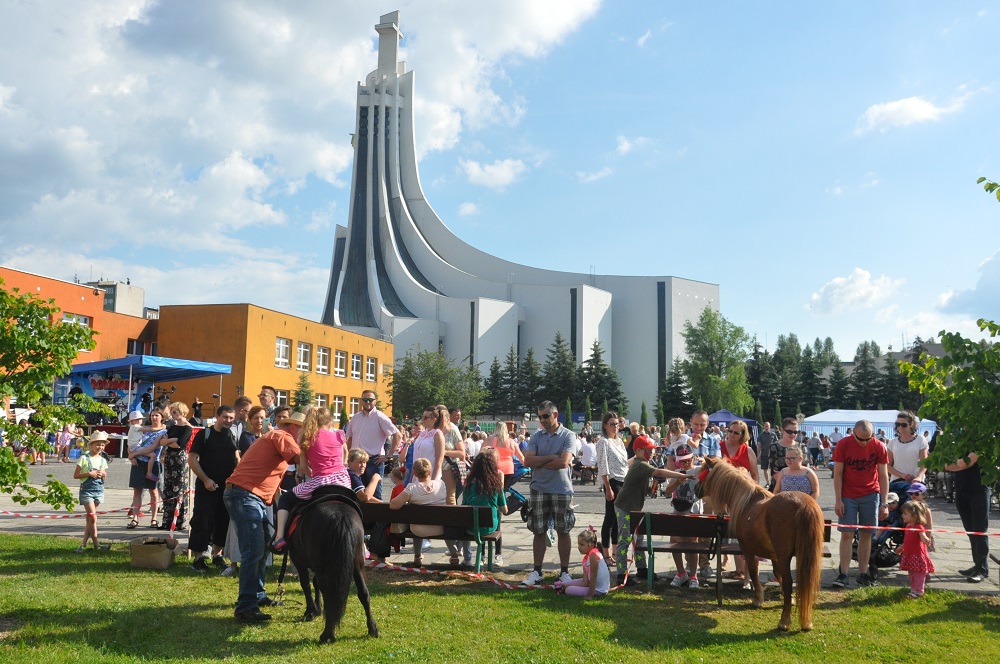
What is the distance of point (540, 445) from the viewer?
7.12 metres

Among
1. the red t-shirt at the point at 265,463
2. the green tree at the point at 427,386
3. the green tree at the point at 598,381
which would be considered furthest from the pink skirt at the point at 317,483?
the green tree at the point at 598,381

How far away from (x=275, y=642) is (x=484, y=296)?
6149 centimetres

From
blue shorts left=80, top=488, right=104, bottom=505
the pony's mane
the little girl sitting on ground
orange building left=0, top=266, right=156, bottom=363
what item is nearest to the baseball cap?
the pony's mane

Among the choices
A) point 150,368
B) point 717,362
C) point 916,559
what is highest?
point 717,362

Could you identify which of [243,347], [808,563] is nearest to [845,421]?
[243,347]

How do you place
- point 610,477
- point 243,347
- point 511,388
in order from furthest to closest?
point 511,388, point 243,347, point 610,477

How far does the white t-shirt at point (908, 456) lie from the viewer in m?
8.12

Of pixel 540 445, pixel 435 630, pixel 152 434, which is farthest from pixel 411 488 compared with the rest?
pixel 152 434

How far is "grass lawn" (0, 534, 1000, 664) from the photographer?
484cm

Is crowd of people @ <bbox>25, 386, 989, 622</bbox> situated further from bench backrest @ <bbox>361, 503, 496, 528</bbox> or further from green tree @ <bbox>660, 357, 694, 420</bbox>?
green tree @ <bbox>660, 357, 694, 420</bbox>

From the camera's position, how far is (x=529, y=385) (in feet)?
196

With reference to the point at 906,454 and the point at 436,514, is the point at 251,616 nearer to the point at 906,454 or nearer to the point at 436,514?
the point at 436,514

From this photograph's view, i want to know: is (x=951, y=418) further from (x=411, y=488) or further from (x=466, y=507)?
(x=411, y=488)

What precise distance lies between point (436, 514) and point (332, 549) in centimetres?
227
